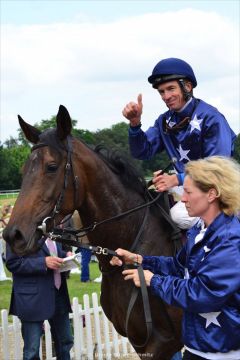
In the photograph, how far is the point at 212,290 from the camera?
2.55 m

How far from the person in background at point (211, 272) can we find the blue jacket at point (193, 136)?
3.57 ft

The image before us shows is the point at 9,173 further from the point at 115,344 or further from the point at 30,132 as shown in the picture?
the point at 30,132

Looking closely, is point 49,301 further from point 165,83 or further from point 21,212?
point 165,83

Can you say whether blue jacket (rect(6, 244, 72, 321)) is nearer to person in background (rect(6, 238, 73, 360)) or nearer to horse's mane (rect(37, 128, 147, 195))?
person in background (rect(6, 238, 73, 360))

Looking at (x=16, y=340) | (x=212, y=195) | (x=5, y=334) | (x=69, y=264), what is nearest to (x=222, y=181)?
(x=212, y=195)

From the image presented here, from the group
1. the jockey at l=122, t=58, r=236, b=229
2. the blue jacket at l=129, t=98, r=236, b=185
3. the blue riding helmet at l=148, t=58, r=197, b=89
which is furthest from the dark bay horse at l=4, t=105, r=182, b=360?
the blue riding helmet at l=148, t=58, r=197, b=89

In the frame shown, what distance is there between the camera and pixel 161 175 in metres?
3.95

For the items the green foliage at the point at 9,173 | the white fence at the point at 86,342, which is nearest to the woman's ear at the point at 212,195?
the white fence at the point at 86,342

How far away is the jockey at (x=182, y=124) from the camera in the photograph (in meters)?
3.92

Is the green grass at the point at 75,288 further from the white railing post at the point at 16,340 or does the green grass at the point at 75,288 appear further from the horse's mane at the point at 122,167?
the horse's mane at the point at 122,167

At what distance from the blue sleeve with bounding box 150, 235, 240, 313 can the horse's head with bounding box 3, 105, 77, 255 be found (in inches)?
47.2

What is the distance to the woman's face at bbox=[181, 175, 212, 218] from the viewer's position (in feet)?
8.91

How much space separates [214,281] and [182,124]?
71.3 inches

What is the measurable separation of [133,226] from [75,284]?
9.58 m
